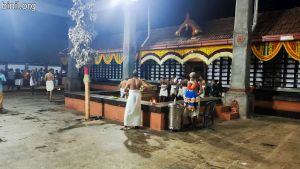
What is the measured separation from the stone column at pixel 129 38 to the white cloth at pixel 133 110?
299 inches

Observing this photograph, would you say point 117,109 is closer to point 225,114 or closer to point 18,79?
point 225,114

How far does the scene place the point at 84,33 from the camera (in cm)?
1016

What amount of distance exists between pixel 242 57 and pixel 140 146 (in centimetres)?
689

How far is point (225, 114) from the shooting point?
11.0m

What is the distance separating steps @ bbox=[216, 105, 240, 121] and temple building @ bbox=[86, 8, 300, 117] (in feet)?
6.82

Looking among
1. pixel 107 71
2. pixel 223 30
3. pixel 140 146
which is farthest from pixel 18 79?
pixel 140 146

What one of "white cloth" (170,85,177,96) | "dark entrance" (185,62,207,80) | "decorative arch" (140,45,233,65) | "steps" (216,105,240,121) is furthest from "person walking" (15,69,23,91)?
"steps" (216,105,240,121)

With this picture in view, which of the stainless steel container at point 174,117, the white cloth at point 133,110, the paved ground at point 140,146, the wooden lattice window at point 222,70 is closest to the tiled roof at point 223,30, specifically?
the wooden lattice window at point 222,70

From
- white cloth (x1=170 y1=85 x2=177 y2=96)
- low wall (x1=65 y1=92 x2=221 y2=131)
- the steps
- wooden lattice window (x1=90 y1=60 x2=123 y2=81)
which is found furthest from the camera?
wooden lattice window (x1=90 y1=60 x2=123 y2=81)

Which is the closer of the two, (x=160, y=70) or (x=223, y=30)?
(x=223, y=30)

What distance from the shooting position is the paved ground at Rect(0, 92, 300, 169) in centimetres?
563

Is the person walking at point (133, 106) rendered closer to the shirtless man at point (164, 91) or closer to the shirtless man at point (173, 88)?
the shirtless man at point (164, 91)

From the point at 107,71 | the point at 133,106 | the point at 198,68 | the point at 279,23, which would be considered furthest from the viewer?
the point at 107,71

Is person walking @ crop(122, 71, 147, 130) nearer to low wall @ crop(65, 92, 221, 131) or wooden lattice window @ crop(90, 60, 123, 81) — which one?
low wall @ crop(65, 92, 221, 131)
